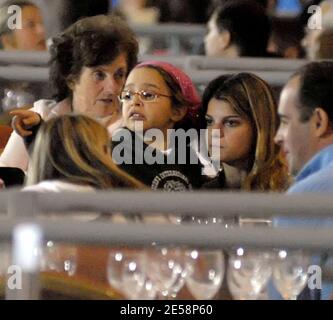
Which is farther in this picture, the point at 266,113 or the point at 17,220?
the point at 266,113

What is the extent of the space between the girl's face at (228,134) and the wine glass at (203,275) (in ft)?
4.05

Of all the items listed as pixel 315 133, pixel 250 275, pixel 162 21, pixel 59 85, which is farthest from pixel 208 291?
pixel 162 21

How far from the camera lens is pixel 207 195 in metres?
2.53

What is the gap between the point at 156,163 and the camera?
3.95m

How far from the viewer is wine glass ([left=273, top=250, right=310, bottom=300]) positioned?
2814 millimetres

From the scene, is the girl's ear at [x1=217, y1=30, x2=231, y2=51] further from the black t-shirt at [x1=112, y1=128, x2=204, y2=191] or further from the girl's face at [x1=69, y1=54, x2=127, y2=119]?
the black t-shirt at [x1=112, y1=128, x2=204, y2=191]

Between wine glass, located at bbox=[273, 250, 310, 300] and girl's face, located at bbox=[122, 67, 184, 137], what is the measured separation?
1249 mm

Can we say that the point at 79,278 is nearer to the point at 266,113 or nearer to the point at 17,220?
the point at 17,220

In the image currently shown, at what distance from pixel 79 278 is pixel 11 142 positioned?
4.62ft

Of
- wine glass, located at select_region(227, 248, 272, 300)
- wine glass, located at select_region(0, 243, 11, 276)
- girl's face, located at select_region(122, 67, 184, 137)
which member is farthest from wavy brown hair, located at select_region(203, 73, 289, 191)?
wine glass, located at select_region(0, 243, 11, 276)

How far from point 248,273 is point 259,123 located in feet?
4.31

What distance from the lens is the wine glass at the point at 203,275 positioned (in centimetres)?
285
